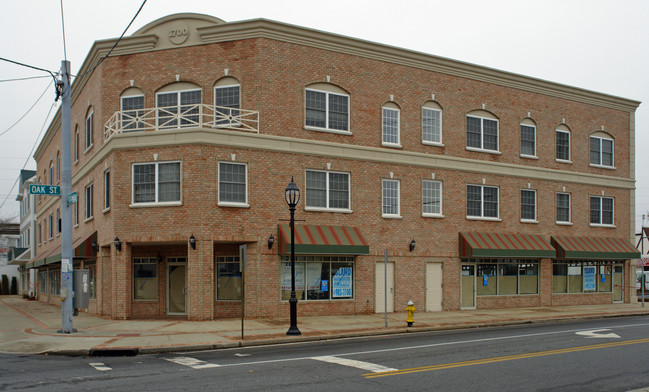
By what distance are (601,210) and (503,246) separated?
8.48 m

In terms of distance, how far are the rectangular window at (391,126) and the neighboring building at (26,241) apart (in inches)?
1207

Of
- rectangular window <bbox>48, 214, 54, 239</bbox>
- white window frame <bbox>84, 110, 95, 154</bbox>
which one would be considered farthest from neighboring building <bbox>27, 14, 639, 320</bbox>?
rectangular window <bbox>48, 214, 54, 239</bbox>

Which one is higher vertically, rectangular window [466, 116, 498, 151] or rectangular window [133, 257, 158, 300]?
rectangular window [466, 116, 498, 151]

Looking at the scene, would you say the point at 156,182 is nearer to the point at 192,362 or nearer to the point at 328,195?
the point at 328,195

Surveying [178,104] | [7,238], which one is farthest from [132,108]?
[7,238]

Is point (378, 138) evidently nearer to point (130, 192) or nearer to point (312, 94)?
point (312, 94)

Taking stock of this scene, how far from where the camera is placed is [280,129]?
23.8 m

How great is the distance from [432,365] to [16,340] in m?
12.0

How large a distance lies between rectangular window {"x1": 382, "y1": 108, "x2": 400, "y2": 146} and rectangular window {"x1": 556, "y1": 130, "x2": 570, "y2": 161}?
1003 cm

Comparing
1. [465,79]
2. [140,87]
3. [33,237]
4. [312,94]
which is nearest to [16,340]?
[140,87]

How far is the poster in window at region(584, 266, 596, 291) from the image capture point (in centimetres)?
3219

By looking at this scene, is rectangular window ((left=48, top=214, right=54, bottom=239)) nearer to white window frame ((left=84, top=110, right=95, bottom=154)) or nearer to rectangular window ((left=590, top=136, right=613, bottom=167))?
white window frame ((left=84, top=110, right=95, bottom=154))

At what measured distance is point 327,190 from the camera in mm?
24703

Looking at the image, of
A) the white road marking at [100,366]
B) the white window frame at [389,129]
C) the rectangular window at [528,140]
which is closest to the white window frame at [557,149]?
the rectangular window at [528,140]
